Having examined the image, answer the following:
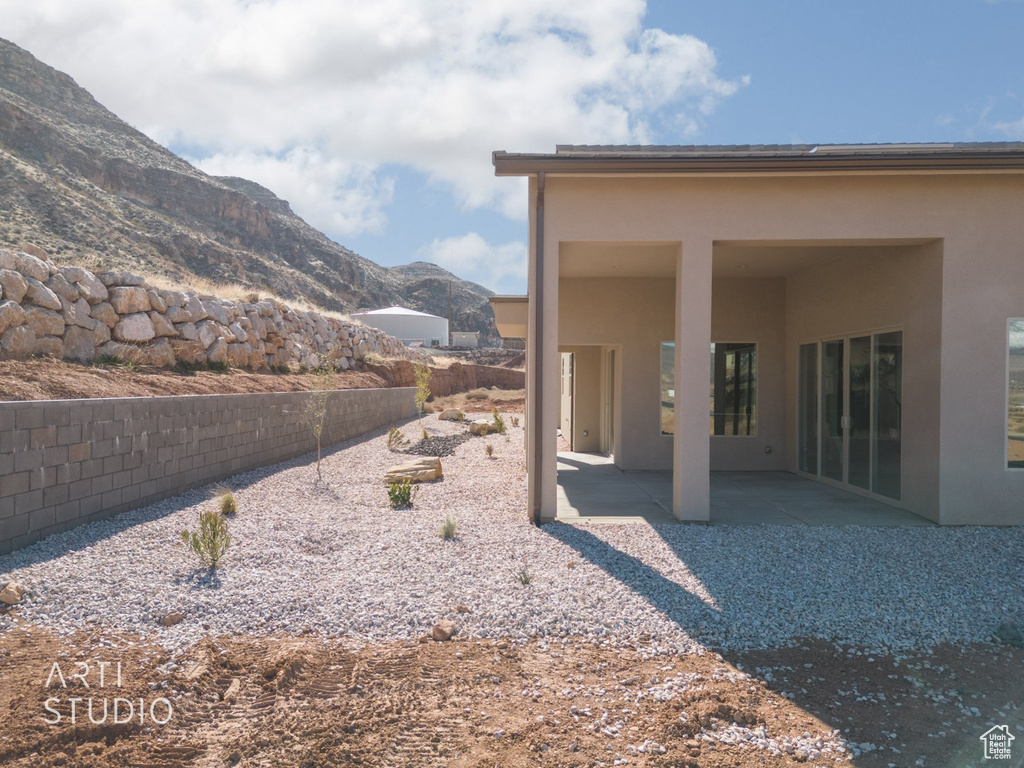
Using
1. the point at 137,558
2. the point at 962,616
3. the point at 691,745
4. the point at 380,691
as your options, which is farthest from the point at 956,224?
the point at 137,558

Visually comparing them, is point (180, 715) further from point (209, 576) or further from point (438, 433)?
point (438, 433)

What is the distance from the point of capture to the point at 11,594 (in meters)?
4.27

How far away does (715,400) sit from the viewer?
35.2 ft

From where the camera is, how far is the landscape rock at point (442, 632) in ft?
13.2

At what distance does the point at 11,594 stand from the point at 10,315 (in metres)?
5.12

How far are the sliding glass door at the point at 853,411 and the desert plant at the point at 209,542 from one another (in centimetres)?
781

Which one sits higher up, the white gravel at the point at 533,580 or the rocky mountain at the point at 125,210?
the rocky mountain at the point at 125,210

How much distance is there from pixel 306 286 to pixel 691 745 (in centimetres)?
4260

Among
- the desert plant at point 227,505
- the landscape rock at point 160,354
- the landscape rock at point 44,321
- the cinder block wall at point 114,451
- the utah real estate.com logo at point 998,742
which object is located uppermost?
the landscape rock at point 44,321

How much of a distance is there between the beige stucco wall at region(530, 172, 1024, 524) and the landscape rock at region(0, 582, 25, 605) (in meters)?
4.71

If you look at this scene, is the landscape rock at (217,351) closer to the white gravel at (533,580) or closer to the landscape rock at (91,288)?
the landscape rock at (91,288)

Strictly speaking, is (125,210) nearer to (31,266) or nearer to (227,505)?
(31,266)

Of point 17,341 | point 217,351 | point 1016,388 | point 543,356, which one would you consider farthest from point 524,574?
point 217,351

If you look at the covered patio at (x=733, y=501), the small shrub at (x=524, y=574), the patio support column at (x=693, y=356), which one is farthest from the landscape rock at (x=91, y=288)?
the patio support column at (x=693, y=356)
